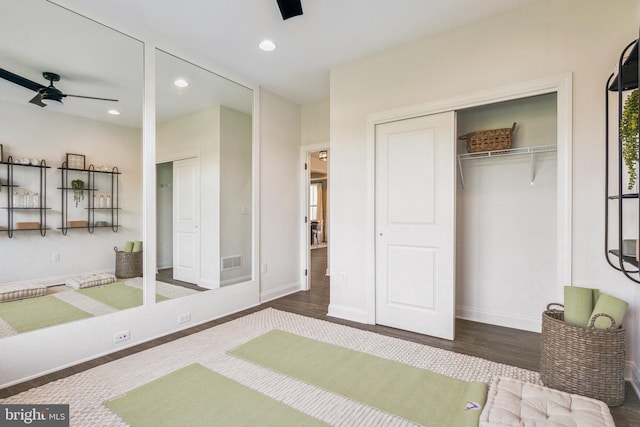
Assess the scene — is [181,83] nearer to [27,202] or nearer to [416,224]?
[27,202]

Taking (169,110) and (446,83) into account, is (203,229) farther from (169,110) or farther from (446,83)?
(446,83)

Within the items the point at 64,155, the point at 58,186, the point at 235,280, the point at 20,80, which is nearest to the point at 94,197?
the point at 58,186

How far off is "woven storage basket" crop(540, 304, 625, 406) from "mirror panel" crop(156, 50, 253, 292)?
304cm

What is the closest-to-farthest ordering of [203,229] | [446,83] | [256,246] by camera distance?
[446,83] → [203,229] → [256,246]

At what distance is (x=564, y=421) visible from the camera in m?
1.51

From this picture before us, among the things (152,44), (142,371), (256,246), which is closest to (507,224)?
(256,246)

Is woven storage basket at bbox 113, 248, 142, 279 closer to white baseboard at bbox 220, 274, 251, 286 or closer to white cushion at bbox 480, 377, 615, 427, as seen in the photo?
white baseboard at bbox 220, 274, 251, 286

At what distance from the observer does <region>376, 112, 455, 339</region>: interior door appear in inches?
114

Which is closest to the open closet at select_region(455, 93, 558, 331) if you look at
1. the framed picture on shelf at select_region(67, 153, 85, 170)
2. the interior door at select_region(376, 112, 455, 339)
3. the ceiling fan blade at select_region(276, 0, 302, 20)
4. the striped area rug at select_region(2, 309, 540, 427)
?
the interior door at select_region(376, 112, 455, 339)

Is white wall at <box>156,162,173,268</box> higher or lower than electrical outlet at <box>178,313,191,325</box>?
higher

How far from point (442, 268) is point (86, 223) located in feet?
10.0

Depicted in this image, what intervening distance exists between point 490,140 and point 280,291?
10.1 feet

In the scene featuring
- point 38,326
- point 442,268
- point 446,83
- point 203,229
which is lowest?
point 38,326

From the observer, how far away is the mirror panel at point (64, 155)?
87.3 inches
